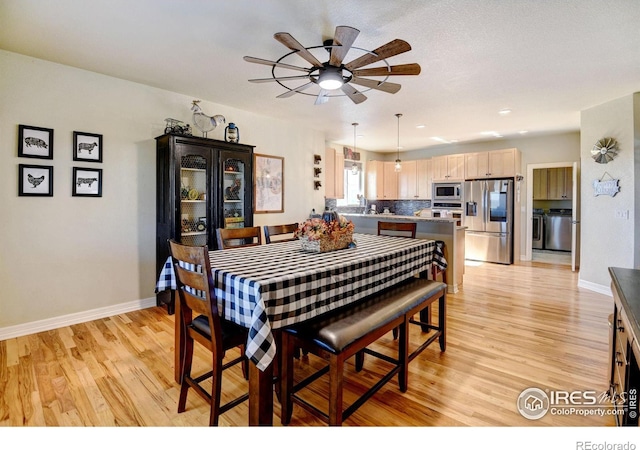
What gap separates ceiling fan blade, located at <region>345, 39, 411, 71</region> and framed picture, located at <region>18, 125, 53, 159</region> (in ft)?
9.10

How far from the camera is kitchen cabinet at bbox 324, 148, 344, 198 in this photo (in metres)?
5.98

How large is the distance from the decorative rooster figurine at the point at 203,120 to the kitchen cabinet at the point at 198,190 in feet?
0.68

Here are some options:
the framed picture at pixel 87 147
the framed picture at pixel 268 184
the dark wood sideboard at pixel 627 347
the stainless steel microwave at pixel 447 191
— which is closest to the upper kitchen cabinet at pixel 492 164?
the stainless steel microwave at pixel 447 191

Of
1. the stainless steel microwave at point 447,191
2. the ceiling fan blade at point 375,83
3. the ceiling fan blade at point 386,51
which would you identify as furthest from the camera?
the stainless steel microwave at point 447,191

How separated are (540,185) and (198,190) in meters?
7.98

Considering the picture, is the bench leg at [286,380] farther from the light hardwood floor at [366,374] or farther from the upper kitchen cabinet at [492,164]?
the upper kitchen cabinet at [492,164]

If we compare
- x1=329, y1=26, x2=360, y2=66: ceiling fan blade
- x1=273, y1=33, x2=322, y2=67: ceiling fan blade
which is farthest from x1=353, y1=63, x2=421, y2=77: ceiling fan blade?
x1=273, y1=33, x2=322, y2=67: ceiling fan blade

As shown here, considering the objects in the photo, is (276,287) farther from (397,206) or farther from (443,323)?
(397,206)

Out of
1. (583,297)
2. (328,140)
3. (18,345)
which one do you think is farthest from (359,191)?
(18,345)

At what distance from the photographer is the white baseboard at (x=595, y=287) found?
13.4 feet

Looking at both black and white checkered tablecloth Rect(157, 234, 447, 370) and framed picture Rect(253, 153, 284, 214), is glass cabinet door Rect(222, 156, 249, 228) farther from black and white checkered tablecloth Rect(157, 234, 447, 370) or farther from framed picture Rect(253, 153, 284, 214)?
black and white checkered tablecloth Rect(157, 234, 447, 370)

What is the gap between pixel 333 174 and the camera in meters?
6.12

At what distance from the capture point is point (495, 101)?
157 inches

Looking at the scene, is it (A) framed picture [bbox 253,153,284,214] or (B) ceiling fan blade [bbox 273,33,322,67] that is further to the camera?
(A) framed picture [bbox 253,153,284,214]
